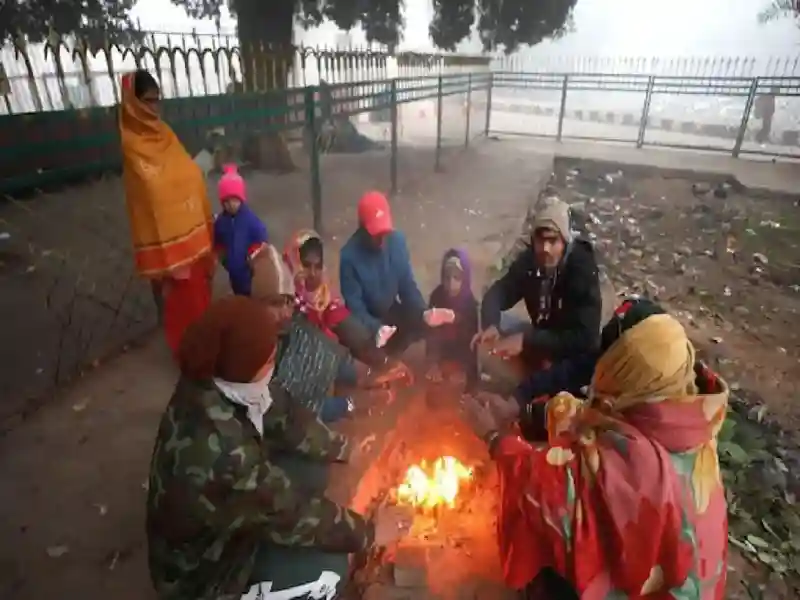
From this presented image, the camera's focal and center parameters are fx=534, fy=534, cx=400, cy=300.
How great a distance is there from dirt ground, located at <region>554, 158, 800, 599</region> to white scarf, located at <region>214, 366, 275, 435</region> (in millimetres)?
2344

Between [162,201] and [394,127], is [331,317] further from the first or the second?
[394,127]

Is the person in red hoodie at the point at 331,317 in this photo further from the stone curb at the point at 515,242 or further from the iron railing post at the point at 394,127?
the iron railing post at the point at 394,127

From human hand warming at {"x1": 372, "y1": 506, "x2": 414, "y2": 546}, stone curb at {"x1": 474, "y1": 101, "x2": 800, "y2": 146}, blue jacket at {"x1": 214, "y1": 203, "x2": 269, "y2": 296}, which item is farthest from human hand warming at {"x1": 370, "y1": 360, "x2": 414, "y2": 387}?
stone curb at {"x1": 474, "y1": 101, "x2": 800, "y2": 146}

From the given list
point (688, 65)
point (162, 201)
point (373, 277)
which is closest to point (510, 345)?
point (373, 277)

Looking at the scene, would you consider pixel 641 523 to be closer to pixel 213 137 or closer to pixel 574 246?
pixel 574 246

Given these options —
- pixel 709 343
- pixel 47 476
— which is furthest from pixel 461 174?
pixel 47 476

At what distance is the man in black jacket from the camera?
9.79 ft

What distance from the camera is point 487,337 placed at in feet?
10.9

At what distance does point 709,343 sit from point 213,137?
468 centimetres

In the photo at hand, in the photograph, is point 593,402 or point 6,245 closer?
point 593,402

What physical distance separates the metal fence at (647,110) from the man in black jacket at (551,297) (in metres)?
11.1

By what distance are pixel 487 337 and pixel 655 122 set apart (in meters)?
15.2

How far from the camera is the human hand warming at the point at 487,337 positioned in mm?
3311

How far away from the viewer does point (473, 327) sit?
11.8ft
